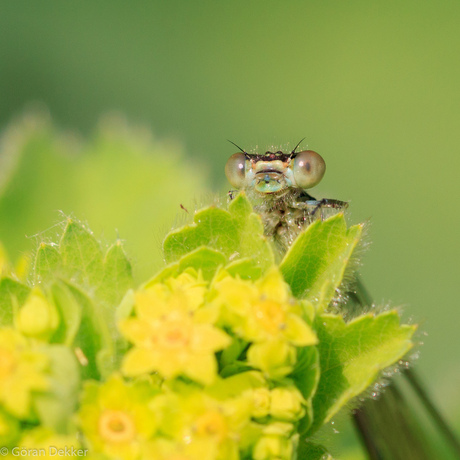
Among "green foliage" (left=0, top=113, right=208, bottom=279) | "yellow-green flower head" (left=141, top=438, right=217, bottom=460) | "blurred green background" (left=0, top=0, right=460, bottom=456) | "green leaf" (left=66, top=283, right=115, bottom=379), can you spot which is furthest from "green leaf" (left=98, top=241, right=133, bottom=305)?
"blurred green background" (left=0, top=0, right=460, bottom=456)

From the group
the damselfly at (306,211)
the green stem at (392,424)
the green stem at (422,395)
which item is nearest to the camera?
the green stem at (392,424)

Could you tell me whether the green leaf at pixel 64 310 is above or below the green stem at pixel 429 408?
above

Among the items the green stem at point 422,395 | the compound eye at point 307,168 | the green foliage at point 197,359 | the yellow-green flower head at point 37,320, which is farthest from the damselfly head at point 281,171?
the yellow-green flower head at point 37,320

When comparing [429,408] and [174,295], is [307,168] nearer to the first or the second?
[429,408]

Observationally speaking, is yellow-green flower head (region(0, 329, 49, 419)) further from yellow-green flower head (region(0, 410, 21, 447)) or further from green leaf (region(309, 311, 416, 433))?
green leaf (region(309, 311, 416, 433))

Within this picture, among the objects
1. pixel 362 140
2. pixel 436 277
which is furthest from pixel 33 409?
pixel 362 140

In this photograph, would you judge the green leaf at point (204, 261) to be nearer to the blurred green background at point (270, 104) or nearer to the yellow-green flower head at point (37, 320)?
the yellow-green flower head at point (37, 320)

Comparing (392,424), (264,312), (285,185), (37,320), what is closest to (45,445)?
(37,320)
